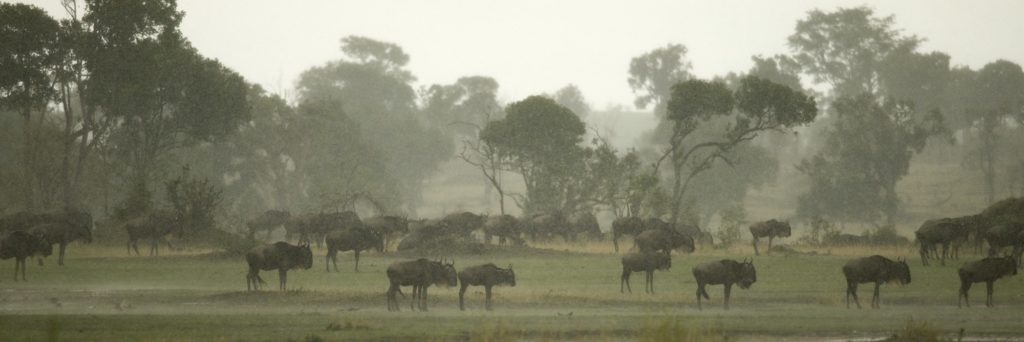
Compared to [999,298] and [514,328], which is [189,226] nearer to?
[514,328]

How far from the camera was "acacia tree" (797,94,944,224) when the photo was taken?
302ft

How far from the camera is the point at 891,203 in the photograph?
91.6 metres

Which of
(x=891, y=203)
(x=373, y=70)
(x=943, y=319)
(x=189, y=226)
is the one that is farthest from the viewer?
(x=373, y=70)

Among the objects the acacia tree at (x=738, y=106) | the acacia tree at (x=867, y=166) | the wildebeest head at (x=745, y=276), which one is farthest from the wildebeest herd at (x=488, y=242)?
the acacia tree at (x=867, y=166)

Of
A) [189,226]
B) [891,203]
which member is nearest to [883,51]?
[891,203]

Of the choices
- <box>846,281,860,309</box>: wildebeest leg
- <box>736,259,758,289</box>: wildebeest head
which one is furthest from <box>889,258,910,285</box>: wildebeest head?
<box>736,259,758,289</box>: wildebeest head

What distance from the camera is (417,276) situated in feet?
103

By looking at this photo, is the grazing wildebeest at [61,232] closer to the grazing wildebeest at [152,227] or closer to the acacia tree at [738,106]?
the grazing wildebeest at [152,227]

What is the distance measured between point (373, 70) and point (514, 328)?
106m

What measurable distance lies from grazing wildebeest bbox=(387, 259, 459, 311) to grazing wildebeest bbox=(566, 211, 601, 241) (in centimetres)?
2838

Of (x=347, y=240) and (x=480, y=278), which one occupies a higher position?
(x=347, y=240)

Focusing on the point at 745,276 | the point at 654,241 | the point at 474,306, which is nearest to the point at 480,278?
the point at 474,306

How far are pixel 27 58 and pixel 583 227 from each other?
30.8 metres

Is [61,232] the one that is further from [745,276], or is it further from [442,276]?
[745,276]
